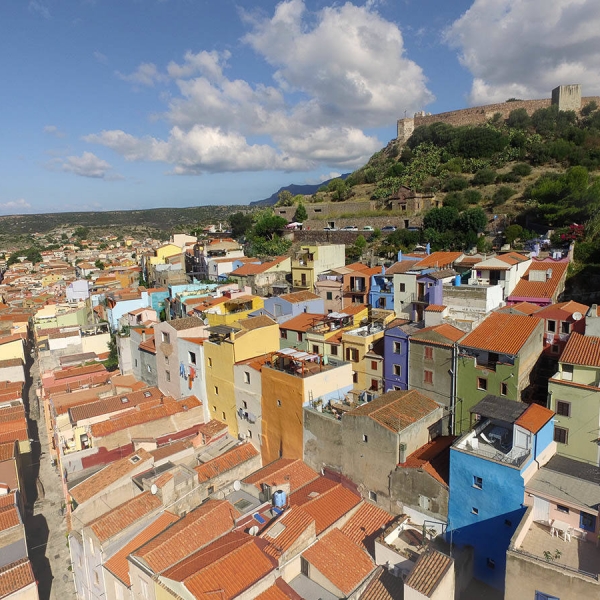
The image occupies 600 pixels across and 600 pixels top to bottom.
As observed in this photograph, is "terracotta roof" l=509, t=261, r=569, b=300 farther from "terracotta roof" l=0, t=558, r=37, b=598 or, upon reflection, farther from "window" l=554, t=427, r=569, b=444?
"terracotta roof" l=0, t=558, r=37, b=598

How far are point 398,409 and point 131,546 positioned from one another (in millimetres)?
10685

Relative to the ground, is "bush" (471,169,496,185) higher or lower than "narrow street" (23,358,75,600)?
higher

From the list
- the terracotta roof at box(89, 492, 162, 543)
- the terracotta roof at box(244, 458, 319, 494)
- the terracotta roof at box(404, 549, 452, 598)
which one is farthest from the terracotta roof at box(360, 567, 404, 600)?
the terracotta roof at box(89, 492, 162, 543)

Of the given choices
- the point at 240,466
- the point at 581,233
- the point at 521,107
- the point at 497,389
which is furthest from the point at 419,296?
the point at 521,107

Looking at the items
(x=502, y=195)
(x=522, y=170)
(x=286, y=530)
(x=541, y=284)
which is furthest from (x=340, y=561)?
(x=522, y=170)

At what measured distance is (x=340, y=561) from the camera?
14.5 meters

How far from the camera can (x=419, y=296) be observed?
25984mm

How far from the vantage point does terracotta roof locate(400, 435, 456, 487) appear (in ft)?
53.1

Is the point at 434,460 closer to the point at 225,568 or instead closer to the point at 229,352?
the point at 225,568

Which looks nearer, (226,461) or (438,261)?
(226,461)

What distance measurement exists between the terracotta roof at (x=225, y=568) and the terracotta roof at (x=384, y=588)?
293 centimetres

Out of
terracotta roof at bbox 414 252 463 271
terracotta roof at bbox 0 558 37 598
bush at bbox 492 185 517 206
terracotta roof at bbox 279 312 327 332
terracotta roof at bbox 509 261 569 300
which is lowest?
terracotta roof at bbox 0 558 37 598

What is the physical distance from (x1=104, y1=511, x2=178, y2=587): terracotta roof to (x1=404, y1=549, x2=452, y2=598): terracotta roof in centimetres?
859

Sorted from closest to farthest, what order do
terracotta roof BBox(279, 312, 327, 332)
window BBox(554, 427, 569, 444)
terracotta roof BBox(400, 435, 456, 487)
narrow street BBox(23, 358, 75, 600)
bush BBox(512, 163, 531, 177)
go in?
1. terracotta roof BBox(400, 435, 456, 487)
2. window BBox(554, 427, 569, 444)
3. narrow street BBox(23, 358, 75, 600)
4. terracotta roof BBox(279, 312, 327, 332)
5. bush BBox(512, 163, 531, 177)
